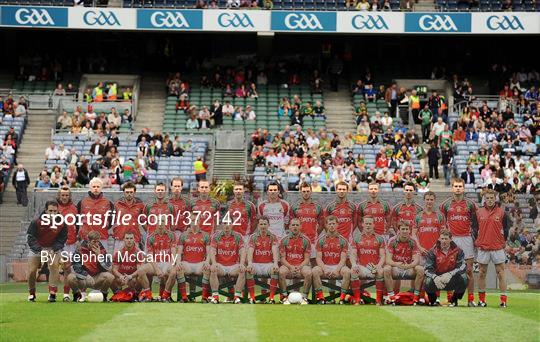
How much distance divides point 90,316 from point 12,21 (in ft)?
75.6

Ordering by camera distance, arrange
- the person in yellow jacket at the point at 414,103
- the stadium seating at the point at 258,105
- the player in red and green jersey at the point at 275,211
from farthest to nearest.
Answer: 1. the person in yellow jacket at the point at 414,103
2. the stadium seating at the point at 258,105
3. the player in red and green jersey at the point at 275,211

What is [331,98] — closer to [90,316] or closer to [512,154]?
[512,154]

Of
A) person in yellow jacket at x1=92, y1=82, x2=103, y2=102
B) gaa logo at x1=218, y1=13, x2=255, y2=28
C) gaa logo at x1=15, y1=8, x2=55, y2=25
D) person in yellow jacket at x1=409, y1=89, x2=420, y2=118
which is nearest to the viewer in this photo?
person in yellow jacket at x1=409, y1=89, x2=420, y2=118

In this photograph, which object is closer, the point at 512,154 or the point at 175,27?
the point at 512,154

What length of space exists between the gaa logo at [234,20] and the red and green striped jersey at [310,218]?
18.6 meters

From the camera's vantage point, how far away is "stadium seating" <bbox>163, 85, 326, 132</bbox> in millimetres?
34500

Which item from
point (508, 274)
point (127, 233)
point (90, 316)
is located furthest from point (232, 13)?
point (90, 316)

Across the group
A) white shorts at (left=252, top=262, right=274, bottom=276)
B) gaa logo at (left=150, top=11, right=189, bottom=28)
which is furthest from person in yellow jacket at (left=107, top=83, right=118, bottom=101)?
white shorts at (left=252, top=262, right=274, bottom=276)

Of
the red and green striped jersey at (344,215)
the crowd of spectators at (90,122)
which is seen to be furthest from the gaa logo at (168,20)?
the red and green striped jersey at (344,215)

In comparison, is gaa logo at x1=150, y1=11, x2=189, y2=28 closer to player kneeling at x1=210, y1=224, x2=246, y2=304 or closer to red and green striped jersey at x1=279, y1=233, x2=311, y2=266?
player kneeling at x1=210, y1=224, x2=246, y2=304

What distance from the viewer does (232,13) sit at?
36.1 meters

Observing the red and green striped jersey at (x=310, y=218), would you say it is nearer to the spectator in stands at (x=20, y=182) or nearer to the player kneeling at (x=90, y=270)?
the player kneeling at (x=90, y=270)

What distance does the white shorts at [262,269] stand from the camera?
1778 centimetres

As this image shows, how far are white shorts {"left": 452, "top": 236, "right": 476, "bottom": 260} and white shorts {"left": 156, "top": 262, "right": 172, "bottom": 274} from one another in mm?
4998
